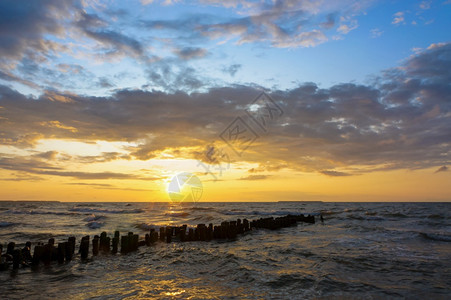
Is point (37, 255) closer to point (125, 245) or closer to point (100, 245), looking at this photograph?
point (100, 245)

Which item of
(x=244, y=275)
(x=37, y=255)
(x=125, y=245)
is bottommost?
(x=244, y=275)

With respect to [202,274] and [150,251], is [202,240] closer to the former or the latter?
[150,251]

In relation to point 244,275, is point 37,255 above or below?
above

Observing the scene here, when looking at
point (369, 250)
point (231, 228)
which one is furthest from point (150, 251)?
point (369, 250)

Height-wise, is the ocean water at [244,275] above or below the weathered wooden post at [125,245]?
below

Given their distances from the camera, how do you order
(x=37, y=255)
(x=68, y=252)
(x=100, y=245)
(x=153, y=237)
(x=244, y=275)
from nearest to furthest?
(x=244, y=275), (x=37, y=255), (x=68, y=252), (x=100, y=245), (x=153, y=237)

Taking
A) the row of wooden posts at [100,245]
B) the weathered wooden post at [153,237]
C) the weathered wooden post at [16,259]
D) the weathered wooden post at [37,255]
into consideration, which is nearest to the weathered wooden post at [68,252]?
the row of wooden posts at [100,245]

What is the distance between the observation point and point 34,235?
20.6 meters

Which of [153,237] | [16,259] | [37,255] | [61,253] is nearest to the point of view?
[16,259]

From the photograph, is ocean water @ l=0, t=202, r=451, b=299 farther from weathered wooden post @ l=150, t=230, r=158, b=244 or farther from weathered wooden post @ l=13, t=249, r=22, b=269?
weathered wooden post @ l=150, t=230, r=158, b=244

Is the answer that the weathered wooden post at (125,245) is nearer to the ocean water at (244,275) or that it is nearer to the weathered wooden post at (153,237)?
the ocean water at (244,275)

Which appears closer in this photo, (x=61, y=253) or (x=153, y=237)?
(x=61, y=253)

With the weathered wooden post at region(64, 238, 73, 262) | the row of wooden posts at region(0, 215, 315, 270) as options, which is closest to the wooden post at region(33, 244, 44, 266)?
the row of wooden posts at region(0, 215, 315, 270)

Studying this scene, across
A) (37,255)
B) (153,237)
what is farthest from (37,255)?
(153,237)
